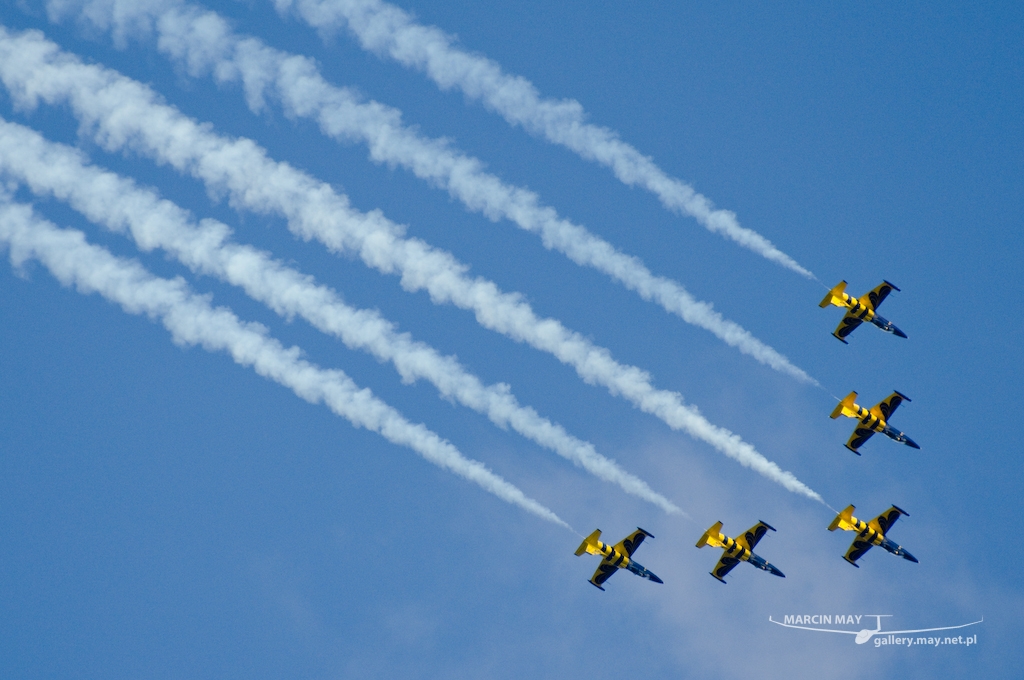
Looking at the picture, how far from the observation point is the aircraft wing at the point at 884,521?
182 ft

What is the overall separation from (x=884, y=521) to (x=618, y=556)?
1246 cm

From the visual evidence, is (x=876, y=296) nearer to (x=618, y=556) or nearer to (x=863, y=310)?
(x=863, y=310)

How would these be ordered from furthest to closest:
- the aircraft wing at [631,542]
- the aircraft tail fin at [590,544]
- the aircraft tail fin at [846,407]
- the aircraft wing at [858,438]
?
1. the aircraft wing at [858,438]
2. the aircraft tail fin at [846,407]
3. the aircraft wing at [631,542]
4. the aircraft tail fin at [590,544]

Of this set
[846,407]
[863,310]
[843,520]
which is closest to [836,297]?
[863,310]

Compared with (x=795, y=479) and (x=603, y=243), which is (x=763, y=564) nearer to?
(x=795, y=479)

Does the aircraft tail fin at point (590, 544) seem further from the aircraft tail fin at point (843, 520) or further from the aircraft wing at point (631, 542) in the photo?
the aircraft tail fin at point (843, 520)

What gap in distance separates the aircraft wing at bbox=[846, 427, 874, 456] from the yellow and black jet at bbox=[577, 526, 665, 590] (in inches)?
419

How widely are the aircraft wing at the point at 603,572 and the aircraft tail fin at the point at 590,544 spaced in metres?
1.52

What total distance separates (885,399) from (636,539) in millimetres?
12938

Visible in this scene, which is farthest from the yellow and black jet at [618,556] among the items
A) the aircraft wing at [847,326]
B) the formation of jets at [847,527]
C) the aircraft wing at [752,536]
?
the aircraft wing at [847,326]

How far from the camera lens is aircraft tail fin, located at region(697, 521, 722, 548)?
53.0m

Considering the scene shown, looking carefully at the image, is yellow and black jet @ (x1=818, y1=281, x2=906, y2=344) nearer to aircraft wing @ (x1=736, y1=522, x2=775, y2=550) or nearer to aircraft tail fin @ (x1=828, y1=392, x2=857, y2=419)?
aircraft tail fin @ (x1=828, y1=392, x2=857, y2=419)

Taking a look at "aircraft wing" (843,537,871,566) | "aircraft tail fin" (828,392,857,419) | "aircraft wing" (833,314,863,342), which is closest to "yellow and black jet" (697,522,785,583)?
"aircraft wing" (843,537,871,566)

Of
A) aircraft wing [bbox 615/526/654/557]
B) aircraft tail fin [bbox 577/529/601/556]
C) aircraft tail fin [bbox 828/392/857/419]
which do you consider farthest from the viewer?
aircraft tail fin [bbox 828/392/857/419]
